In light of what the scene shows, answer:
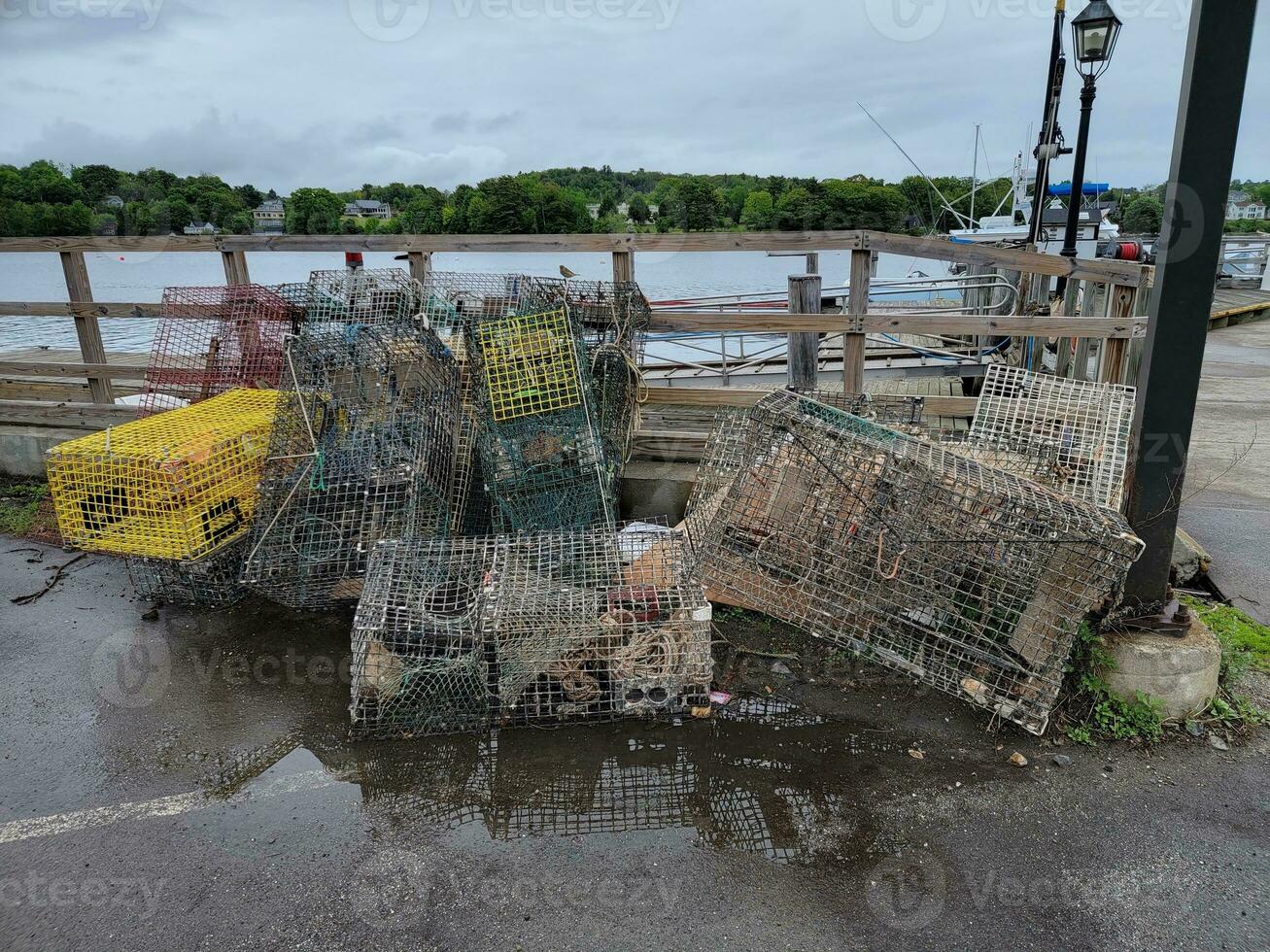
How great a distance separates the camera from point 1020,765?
3.28 metres

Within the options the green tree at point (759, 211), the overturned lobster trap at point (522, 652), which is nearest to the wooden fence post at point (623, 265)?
the overturned lobster trap at point (522, 652)

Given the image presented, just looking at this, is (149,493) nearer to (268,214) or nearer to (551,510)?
(551,510)

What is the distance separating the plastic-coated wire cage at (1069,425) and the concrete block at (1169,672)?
74cm

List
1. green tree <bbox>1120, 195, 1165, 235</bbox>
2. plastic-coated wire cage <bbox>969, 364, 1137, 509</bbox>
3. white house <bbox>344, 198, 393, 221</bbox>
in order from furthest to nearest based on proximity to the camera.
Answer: green tree <bbox>1120, 195, 1165, 235</bbox> → white house <bbox>344, 198, 393, 221</bbox> → plastic-coated wire cage <bbox>969, 364, 1137, 509</bbox>

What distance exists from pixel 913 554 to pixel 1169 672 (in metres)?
1.24

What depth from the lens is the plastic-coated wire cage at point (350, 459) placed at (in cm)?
422

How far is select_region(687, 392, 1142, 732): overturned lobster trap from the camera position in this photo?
327 cm

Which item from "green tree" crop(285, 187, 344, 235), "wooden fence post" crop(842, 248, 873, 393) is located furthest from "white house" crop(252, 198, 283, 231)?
"wooden fence post" crop(842, 248, 873, 393)

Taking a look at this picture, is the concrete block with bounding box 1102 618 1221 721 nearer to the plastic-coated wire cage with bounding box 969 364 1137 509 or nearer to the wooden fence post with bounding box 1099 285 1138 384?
the plastic-coated wire cage with bounding box 969 364 1137 509

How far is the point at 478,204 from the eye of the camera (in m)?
11.0

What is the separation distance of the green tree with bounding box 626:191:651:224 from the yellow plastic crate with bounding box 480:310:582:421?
9.44 meters

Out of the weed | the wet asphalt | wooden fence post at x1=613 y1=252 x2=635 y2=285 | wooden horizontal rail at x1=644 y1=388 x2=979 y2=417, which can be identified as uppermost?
wooden fence post at x1=613 y1=252 x2=635 y2=285

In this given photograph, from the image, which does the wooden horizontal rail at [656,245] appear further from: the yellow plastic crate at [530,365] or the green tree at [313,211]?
the green tree at [313,211]

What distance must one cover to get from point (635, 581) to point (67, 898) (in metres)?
2.45
